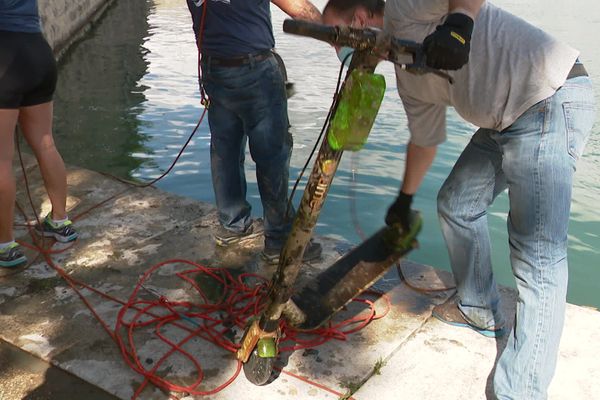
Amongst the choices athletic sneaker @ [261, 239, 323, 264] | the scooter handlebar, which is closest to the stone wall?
athletic sneaker @ [261, 239, 323, 264]

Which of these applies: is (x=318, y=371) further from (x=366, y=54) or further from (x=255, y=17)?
(x=255, y=17)

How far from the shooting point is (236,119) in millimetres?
3609

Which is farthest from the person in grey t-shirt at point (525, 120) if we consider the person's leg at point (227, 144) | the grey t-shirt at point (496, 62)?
the person's leg at point (227, 144)

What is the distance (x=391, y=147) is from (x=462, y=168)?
5491 mm

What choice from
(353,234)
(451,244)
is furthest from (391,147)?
(451,244)

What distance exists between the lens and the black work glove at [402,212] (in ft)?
9.46

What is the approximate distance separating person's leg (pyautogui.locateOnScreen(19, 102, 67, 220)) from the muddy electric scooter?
176 centimetres

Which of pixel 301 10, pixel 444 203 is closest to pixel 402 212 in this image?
pixel 444 203

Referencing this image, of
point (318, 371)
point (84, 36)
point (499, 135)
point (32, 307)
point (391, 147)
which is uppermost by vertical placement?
point (499, 135)

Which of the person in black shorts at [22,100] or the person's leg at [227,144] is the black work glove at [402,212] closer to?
the person's leg at [227,144]

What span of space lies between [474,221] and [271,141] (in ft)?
→ 4.05

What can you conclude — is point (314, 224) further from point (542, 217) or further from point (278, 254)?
point (278, 254)

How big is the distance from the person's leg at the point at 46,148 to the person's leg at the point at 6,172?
137 millimetres

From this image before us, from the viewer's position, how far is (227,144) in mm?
3697
